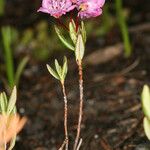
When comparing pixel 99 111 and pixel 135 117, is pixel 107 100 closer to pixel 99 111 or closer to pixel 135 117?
pixel 99 111

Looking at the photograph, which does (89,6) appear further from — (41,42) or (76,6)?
(41,42)

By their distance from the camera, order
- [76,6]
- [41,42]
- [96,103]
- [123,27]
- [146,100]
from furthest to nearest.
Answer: [41,42] < [123,27] < [96,103] < [76,6] < [146,100]

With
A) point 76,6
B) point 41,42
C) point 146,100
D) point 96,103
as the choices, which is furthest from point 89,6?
point 41,42

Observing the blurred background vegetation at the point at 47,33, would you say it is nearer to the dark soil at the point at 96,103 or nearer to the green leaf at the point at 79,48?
the dark soil at the point at 96,103

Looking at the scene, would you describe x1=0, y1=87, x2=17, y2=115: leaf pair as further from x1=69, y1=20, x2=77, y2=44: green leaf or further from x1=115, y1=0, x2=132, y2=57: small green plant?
x1=115, y1=0, x2=132, y2=57: small green plant

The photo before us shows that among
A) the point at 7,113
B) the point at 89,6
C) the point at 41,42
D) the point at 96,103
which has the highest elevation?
the point at 89,6

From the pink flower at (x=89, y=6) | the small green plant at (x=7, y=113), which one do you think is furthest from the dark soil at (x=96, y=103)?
the pink flower at (x=89, y=6)
